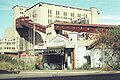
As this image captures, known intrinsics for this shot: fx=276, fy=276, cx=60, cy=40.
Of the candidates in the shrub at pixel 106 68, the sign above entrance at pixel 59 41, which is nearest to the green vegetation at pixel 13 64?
the sign above entrance at pixel 59 41

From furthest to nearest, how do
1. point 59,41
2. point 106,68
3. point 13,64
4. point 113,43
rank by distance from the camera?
point 59,41, point 13,64, point 113,43, point 106,68

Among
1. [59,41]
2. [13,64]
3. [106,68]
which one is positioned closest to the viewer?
[106,68]

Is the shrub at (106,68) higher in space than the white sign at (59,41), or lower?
lower

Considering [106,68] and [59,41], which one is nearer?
[106,68]

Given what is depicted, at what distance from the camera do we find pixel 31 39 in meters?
126

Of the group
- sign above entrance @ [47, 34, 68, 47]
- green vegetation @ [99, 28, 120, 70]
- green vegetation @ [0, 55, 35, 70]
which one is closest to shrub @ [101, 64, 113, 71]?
green vegetation @ [99, 28, 120, 70]

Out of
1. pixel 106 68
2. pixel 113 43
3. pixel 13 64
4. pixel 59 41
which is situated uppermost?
pixel 59 41

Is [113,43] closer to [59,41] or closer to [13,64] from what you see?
[59,41]

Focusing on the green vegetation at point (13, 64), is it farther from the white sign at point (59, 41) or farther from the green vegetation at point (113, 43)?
the green vegetation at point (113, 43)

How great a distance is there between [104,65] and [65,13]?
87.3 metres

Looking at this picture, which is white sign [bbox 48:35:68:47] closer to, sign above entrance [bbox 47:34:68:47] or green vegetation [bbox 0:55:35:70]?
sign above entrance [bbox 47:34:68:47]

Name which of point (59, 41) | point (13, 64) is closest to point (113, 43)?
point (59, 41)

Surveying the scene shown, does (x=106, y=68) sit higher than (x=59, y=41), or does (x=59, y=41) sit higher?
(x=59, y=41)

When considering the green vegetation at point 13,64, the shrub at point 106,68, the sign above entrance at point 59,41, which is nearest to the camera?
the shrub at point 106,68
